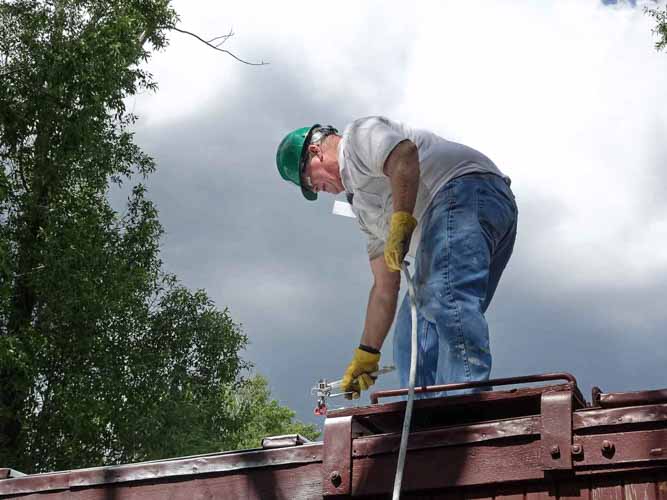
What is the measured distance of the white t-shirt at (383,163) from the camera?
4059 mm

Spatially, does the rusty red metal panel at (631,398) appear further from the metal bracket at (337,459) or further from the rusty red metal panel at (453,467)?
the metal bracket at (337,459)

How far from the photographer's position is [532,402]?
10.1 feet

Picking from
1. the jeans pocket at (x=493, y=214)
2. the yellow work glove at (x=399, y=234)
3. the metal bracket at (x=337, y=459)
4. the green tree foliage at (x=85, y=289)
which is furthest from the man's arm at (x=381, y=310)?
the green tree foliage at (x=85, y=289)

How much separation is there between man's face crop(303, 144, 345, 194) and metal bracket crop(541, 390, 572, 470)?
1.87 m

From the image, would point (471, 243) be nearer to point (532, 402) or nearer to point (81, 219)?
point (532, 402)

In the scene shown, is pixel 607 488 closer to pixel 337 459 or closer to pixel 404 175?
pixel 337 459

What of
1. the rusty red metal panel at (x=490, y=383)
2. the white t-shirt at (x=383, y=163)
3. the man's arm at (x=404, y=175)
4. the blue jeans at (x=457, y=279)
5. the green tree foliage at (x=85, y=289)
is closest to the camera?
the rusty red metal panel at (x=490, y=383)

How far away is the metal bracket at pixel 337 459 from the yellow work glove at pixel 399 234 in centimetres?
103

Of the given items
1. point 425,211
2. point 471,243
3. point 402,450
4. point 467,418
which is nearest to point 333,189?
point 425,211

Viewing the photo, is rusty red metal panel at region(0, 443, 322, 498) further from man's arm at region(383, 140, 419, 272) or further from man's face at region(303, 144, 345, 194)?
man's face at region(303, 144, 345, 194)

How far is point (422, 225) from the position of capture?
415 centimetres

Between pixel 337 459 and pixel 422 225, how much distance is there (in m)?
1.39

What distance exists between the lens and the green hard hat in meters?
4.44

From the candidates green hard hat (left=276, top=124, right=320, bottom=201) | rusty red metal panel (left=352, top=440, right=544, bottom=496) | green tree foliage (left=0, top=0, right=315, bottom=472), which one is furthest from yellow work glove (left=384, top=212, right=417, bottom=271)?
green tree foliage (left=0, top=0, right=315, bottom=472)
